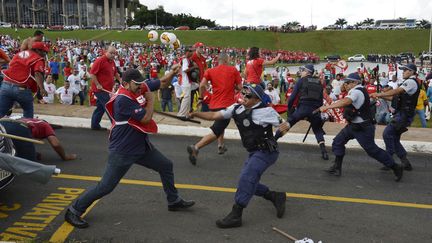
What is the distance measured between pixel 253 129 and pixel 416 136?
5144mm

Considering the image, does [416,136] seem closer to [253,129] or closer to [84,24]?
[253,129]

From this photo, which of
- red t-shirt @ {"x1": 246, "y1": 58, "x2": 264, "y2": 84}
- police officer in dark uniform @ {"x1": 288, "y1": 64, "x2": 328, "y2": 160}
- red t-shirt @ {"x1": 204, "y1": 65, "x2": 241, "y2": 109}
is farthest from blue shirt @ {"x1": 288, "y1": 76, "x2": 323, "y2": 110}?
red t-shirt @ {"x1": 246, "y1": 58, "x2": 264, "y2": 84}

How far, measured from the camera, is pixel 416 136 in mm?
8844

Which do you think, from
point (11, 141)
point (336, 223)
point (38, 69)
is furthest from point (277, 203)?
point (38, 69)

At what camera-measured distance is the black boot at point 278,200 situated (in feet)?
17.1

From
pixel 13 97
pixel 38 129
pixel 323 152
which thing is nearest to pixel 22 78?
pixel 13 97

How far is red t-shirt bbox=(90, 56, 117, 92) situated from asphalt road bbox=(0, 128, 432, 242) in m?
1.50

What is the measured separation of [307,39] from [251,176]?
2940 inches

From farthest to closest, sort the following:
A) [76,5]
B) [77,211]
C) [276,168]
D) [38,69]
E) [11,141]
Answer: [76,5]
[38,69]
[276,168]
[11,141]
[77,211]

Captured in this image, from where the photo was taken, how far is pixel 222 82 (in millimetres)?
7582

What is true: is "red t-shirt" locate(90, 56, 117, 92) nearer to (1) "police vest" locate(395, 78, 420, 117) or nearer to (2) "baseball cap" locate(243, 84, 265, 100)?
(2) "baseball cap" locate(243, 84, 265, 100)

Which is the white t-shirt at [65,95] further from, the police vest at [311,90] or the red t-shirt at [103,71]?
the police vest at [311,90]

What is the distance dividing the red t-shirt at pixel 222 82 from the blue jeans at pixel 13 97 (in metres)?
3.09

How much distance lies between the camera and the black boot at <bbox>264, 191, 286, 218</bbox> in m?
5.21
